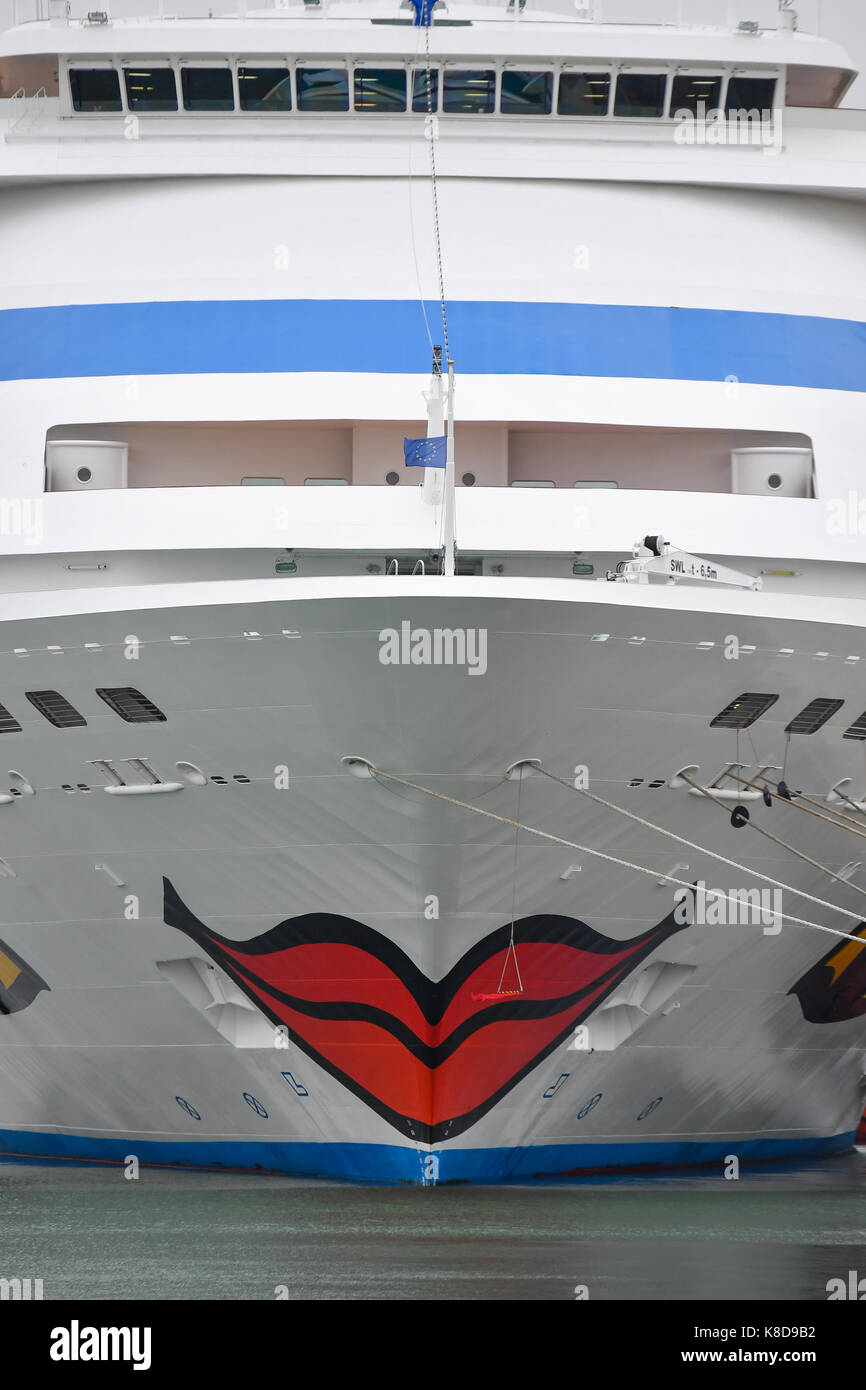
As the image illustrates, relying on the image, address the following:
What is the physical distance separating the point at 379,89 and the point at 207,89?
140 centimetres

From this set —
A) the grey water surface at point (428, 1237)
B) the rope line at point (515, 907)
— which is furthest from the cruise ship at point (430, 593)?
the grey water surface at point (428, 1237)

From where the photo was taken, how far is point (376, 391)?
1504 centimetres

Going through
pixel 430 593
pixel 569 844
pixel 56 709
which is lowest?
pixel 569 844

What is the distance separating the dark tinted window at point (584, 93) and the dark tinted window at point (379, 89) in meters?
1.31

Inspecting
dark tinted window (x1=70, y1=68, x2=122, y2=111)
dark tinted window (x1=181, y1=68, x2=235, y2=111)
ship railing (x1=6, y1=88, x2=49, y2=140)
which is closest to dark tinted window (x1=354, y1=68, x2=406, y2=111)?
dark tinted window (x1=181, y1=68, x2=235, y2=111)

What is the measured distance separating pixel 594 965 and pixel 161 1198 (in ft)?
11.1

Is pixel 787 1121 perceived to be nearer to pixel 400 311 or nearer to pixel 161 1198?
pixel 161 1198

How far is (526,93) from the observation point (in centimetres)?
1688

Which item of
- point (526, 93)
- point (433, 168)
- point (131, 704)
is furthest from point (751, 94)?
point (131, 704)

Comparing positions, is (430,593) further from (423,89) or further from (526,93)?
(526,93)

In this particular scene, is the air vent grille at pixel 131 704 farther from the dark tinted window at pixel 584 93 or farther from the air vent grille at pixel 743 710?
the dark tinted window at pixel 584 93
